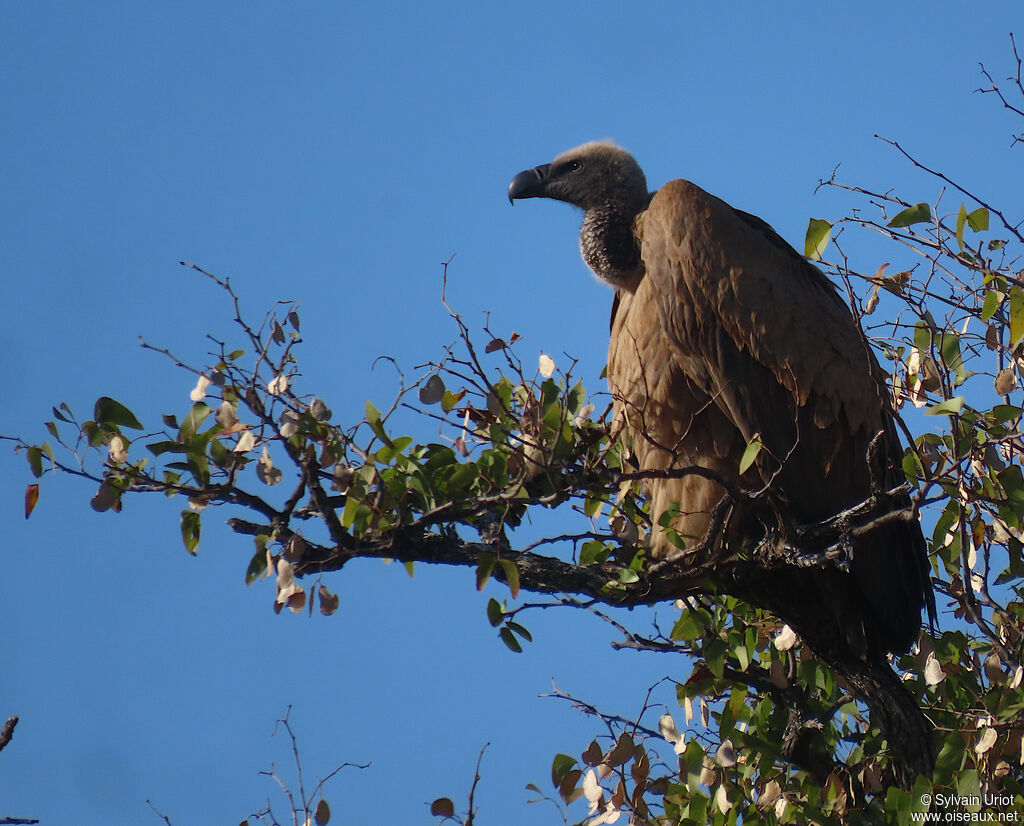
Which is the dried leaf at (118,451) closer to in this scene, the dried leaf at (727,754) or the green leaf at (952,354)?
the dried leaf at (727,754)

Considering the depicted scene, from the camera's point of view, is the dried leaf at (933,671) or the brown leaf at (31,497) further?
the dried leaf at (933,671)

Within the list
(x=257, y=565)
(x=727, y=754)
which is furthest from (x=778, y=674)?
(x=257, y=565)

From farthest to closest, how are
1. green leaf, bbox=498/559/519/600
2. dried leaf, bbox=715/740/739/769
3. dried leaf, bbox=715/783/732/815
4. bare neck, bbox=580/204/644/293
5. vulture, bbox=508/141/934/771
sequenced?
bare neck, bbox=580/204/644/293 → vulture, bbox=508/141/934/771 → dried leaf, bbox=715/740/739/769 → dried leaf, bbox=715/783/732/815 → green leaf, bbox=498/559/519/600

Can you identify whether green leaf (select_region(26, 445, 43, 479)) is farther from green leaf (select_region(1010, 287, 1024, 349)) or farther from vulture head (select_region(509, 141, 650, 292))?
green leaf (select_region(1010, 287, 1024, 349))

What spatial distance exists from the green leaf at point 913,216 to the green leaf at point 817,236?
0.24 m

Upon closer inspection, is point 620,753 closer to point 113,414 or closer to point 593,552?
point 593,552

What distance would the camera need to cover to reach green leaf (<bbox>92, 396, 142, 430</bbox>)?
320cm

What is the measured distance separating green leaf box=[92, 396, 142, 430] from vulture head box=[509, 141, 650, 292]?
2.39 m

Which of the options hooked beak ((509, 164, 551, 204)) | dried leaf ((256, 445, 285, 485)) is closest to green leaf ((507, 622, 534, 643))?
dried leaf ((256, 445, 285, 485))

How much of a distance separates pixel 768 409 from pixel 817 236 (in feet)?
2.59

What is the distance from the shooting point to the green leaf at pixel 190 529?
326 centimetres

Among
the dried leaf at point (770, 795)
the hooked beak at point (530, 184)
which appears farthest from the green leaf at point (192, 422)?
the hooked beak at point (530, 184)

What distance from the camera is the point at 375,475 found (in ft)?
10.7

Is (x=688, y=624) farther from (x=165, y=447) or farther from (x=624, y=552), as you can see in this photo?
(x=165, y=447)
